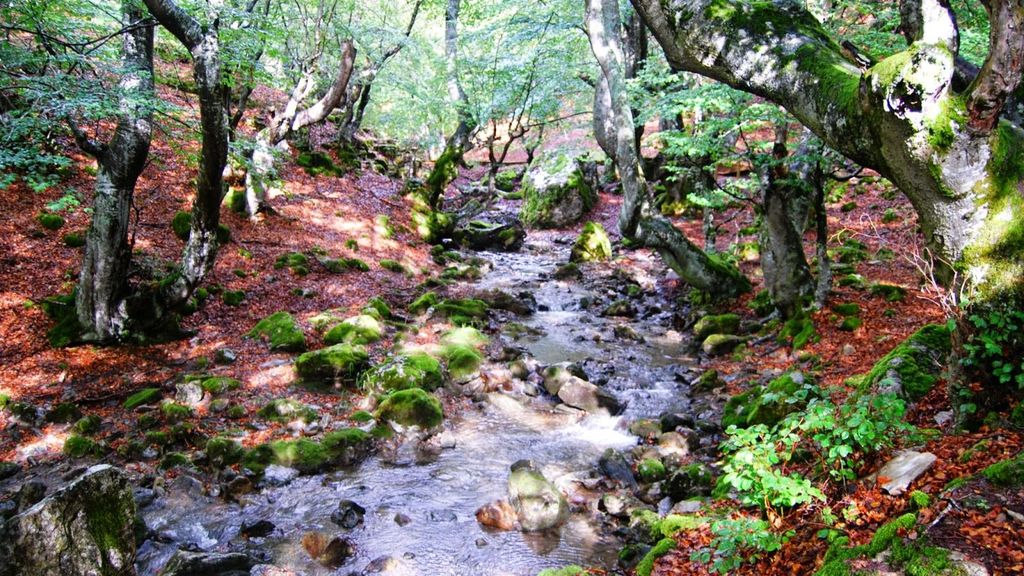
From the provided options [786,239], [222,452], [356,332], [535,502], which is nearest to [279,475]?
[222,452]

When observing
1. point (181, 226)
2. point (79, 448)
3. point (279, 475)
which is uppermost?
point (181, 226)

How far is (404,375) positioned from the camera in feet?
27.3

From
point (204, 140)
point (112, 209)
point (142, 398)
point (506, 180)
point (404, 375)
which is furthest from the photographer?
point (506, 180)

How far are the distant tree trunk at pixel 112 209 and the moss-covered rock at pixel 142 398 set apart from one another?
1.39m

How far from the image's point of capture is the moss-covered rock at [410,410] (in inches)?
295

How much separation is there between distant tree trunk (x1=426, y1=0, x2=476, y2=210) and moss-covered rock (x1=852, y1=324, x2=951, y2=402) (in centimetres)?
1550

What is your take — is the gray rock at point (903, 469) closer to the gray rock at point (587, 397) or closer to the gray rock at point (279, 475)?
the gray rock at point (587, 397)

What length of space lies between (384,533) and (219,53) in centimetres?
662

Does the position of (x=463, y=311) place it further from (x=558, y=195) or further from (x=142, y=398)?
(x=558, y=195)

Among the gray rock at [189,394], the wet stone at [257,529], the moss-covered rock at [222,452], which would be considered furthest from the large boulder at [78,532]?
the gray rock at [189,394]

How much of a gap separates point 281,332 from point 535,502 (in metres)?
Result: 5.52

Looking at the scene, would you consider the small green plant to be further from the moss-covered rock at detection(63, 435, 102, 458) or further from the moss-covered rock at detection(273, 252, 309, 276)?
the moss-covered rock at detection(273, 252, 309, 276)

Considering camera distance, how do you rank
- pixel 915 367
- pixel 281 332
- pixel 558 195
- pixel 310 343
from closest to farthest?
pixel 915 367 < pixel 281 332 < pixel 310 343 < pixel 558 195

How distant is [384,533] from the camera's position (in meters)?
5.46
